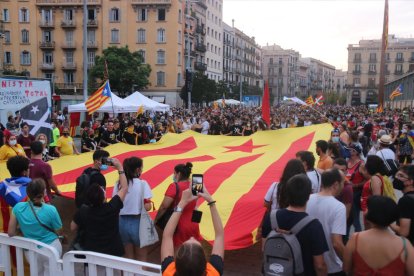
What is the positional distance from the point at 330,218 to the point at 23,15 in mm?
55537

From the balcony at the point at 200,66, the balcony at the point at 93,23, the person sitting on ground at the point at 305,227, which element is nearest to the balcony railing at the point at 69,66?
the balcony at the point at 93,23

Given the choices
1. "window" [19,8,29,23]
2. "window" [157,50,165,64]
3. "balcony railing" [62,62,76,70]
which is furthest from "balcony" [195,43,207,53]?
"window" [19,8,29,23]

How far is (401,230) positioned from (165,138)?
7.20 meters

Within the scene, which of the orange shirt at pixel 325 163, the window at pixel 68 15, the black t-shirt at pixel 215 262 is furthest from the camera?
the window at pixel 68 15

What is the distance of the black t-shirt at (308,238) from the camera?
118 inches

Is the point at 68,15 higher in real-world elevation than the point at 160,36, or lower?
higher

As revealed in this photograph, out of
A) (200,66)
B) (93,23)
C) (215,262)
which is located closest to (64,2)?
(93,23)

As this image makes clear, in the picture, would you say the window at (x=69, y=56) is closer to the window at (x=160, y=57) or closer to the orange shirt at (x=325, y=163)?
the window at (x=160, y=57)

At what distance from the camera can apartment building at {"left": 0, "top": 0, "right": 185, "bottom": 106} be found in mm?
50281

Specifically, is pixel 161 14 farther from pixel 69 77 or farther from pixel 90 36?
pixel 69 77

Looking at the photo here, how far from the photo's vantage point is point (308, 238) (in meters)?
3.00

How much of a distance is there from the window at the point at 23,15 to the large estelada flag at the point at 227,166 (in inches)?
1906

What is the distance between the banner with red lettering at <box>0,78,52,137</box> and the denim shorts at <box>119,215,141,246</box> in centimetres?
821

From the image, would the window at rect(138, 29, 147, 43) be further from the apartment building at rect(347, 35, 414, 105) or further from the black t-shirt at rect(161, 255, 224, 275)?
the black t-shirt at rect(161, 255, 224, 275)
